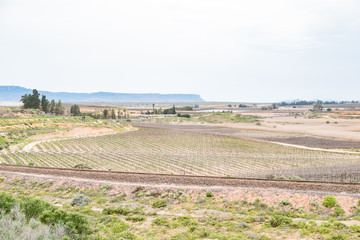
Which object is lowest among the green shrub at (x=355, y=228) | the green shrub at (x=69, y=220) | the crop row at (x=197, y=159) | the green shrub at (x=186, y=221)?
the crop row at (x=197, y=159)

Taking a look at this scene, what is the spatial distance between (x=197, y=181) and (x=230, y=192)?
446cm

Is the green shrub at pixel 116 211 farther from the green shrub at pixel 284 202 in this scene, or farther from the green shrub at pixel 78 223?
the green shrub at pixel 284 202

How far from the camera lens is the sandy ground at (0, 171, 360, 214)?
20.6 metres

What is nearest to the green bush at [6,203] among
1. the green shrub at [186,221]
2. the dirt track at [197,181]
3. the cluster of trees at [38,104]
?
the green shrub at [186,221]

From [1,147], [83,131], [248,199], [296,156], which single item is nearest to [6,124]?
[83,131]

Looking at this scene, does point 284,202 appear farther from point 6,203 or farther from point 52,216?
point 6,203

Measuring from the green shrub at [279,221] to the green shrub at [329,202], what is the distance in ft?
12.9

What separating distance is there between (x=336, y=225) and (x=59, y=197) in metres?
19.5

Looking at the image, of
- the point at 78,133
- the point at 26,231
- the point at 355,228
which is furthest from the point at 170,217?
the point at 78,133

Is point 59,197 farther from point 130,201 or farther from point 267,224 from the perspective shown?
point 267,224

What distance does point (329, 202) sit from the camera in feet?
65.0

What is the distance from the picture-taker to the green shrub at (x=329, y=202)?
775 inches

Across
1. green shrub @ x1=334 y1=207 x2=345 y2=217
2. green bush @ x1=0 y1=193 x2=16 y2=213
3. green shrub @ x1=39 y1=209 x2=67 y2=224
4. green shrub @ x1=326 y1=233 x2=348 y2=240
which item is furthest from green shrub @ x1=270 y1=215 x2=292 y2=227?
green bush @ x1=0 y1=193 x2=16 y2=213

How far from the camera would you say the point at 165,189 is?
24266 millimetres
